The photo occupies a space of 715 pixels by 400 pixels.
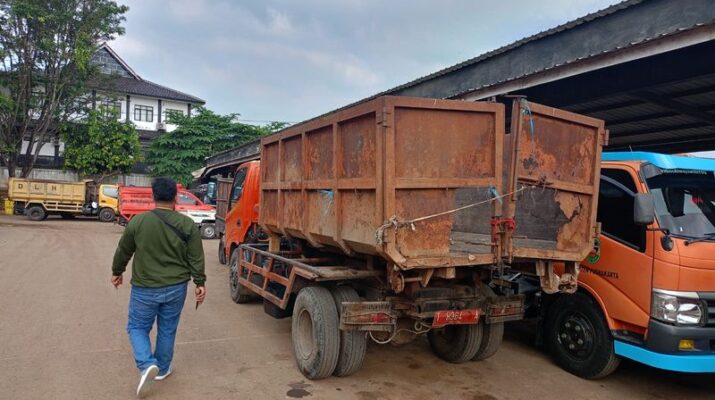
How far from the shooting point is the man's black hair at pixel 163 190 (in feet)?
13.9

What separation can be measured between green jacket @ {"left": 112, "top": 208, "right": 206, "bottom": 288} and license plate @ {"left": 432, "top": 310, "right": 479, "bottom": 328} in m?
2.10

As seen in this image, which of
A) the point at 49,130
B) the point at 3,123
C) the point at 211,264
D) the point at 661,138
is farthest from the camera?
the point at 49,130

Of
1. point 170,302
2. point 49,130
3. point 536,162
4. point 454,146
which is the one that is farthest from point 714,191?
point 49,130

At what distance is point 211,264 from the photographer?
472 inches

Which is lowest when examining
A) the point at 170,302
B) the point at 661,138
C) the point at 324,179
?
the point at 170,302

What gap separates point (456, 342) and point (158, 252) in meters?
3.15

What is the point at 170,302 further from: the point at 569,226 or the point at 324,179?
the point at 569,226

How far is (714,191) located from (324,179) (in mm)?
3814

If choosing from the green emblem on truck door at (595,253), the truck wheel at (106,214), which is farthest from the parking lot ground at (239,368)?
the truck wheel at (106,214)

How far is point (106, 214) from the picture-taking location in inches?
957

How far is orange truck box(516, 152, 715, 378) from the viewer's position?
4102 mm

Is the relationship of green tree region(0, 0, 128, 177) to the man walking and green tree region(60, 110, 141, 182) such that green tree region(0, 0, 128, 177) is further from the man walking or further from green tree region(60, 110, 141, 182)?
the man walking

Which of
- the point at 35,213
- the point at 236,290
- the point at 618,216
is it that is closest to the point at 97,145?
the point at 35,213

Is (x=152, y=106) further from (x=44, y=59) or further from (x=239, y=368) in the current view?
(x=239, y=368)
